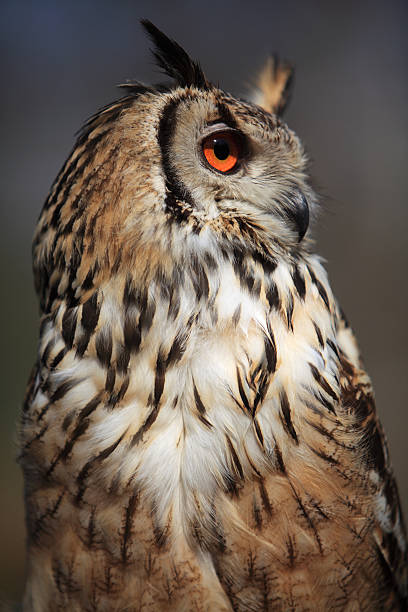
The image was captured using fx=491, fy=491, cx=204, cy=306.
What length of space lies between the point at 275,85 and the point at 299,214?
52 centimetres

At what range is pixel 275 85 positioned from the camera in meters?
1.30

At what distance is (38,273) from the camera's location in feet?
3.17

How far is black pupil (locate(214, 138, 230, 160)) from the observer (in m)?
0.85

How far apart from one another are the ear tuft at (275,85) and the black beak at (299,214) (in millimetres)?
390

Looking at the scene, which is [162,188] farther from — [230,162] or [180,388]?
[180,388]

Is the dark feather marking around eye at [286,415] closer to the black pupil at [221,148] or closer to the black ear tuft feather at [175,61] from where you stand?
the black pupil at [221,148]

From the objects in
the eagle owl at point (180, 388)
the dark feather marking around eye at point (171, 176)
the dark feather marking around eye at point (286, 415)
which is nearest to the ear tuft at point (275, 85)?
the eagle owl at point (180, 388)

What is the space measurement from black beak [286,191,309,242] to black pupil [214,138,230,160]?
18cm

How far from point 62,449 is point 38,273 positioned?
0.34 metres

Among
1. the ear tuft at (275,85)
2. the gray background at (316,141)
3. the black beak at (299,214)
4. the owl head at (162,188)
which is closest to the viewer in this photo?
the owl head at (162,188)

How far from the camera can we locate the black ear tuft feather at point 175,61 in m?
0.85

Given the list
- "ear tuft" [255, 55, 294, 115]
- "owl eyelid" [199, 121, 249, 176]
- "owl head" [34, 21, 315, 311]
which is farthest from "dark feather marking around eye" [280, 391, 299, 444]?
"ear tuft" [255, 55, 294, 115]

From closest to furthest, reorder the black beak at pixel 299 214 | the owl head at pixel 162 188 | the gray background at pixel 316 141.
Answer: the owl head at pixel 162 188 < the black beak at pixel 299 214 < the gray background at pixel 316 141

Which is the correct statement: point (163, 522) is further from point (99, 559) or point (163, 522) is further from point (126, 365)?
point (126, 365)
